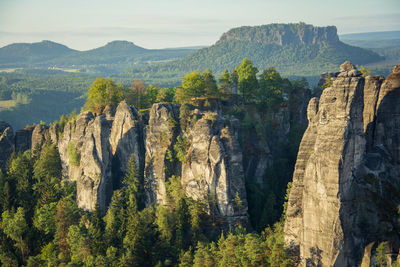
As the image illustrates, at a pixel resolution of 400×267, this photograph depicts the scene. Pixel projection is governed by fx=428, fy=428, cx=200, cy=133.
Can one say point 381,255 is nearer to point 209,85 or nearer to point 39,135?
point 209,85

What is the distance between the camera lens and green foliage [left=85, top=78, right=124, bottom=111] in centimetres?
7244

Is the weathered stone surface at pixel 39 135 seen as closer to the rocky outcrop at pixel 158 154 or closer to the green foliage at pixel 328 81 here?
the rocky outcrop at pixel 158 154

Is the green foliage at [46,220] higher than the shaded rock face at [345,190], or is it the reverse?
the shaded rock face at [345,190]

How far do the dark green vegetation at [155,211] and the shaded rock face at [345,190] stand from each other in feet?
15.1

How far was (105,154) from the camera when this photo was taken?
63938 mm

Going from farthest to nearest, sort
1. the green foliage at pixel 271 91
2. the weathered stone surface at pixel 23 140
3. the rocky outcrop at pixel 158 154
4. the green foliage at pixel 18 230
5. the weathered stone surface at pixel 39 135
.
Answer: the weathered stone surface at pixel 23 140 < the weathered stone surface at pixel 39 135 < the green foliage at pixel 271 91 < the green foliage at pixel 18 230 < the rocky outcrop at pixel 158 154

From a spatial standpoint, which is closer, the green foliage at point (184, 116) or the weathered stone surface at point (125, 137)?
the green foliage at point (184, 116)

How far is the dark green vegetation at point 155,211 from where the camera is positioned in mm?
51219

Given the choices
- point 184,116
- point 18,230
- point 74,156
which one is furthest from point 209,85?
point 18,230

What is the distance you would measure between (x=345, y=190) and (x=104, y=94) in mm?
46321

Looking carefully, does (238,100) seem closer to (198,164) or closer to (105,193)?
(198,164)

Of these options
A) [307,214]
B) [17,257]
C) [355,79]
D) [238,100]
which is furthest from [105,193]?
[355,79]

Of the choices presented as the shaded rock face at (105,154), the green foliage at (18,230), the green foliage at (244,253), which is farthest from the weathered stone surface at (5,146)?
the green foliage at (244,253)

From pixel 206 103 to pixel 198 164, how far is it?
1276 centimetres
